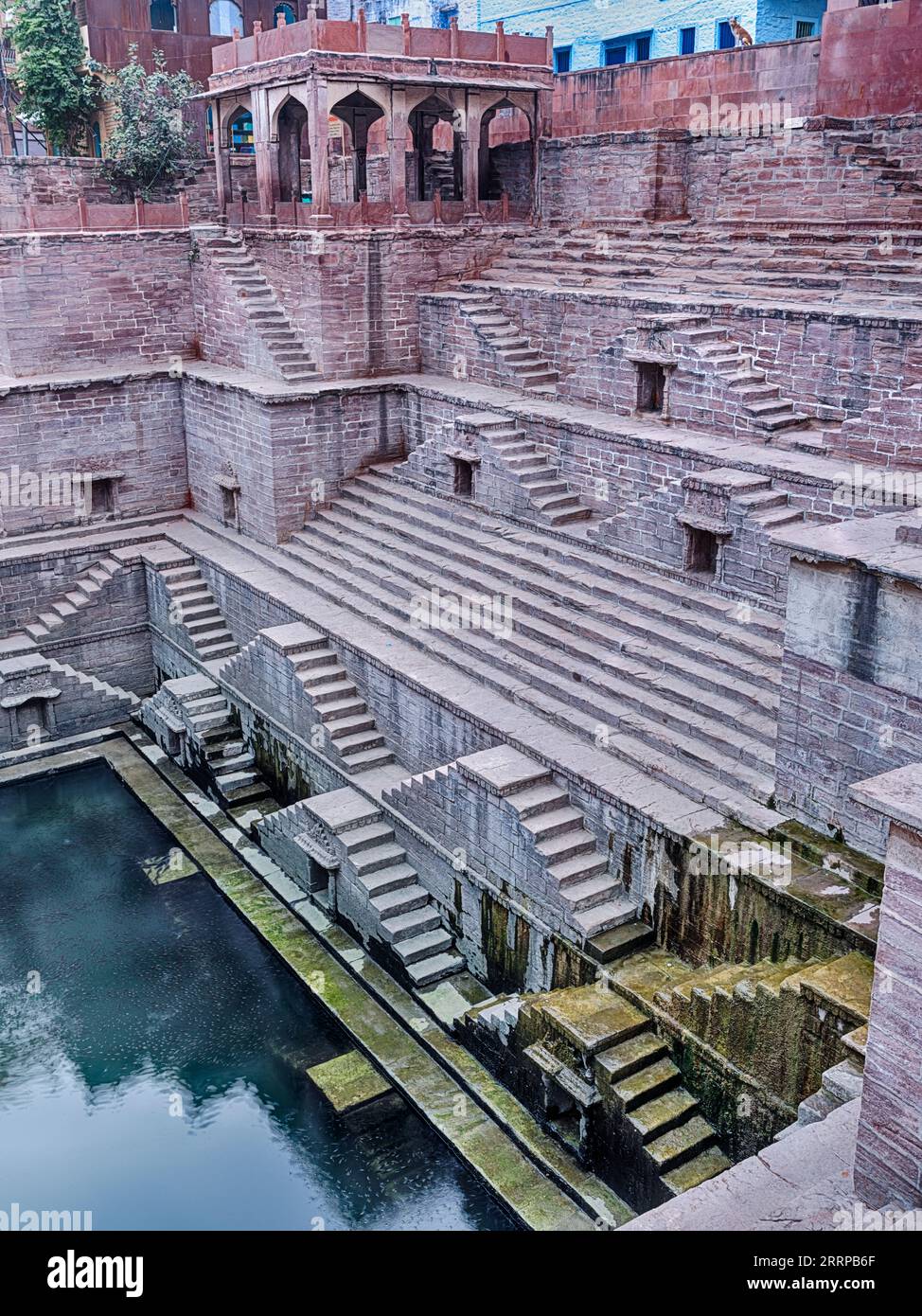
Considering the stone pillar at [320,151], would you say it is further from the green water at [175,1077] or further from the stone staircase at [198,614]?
the green water at [175,1077]

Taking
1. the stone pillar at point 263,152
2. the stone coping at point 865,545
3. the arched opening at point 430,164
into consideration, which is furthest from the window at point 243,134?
the stone coping at point 865,545

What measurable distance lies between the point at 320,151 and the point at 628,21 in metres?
10.0

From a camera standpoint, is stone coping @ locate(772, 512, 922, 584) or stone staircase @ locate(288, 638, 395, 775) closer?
stone coping @ locate(772, 512, 922, 584)

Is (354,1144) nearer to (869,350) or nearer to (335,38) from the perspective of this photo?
(869,350)

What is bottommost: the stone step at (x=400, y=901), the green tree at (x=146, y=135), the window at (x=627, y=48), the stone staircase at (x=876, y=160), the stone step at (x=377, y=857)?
the stone step at (x=400, y=901)

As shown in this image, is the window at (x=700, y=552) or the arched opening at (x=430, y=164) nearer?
the window at (x=700, y=552)

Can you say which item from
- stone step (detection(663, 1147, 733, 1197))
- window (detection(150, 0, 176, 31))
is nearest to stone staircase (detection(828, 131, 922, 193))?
stone step (detection(663, 1147, 733, 1197))

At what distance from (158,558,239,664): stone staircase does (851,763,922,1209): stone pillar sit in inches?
558

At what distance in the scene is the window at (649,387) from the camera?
54.3 feet

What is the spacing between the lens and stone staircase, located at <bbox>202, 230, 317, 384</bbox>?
2028cm

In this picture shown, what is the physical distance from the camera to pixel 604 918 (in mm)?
12328

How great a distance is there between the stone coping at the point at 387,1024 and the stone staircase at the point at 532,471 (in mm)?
6224

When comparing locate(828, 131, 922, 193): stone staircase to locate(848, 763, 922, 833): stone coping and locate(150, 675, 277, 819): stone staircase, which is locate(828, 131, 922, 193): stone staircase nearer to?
locate(150, 675, 277, 819): stone staircase

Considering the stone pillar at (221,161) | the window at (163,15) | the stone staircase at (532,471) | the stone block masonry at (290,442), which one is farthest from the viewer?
the window at (163,15)
